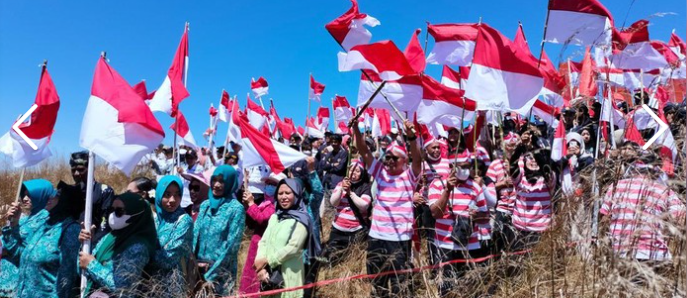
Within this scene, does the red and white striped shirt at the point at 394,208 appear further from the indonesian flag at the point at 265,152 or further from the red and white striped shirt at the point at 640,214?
the red and white striped shirt at the point at 640,214

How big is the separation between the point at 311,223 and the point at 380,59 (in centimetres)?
177

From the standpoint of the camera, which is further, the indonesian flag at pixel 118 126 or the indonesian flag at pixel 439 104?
the indonesian flag at pixel 439 104

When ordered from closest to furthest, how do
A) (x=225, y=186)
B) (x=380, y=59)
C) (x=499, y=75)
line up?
(x=499, y=75) → (x=225, y=186) → (x=380, y=59)

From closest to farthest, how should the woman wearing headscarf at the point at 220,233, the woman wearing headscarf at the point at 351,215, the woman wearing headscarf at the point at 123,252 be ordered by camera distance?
the woman wearing headscarf at the point at 123,252 < the woman wearing headscarf at the point at 220,233 < the woman wearing headscarf at the point at 351,215

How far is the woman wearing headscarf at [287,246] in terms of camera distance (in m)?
3.44

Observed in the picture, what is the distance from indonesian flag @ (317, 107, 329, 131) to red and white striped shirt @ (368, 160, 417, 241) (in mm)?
10376

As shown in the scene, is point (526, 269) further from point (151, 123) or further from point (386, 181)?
point (151, 123)

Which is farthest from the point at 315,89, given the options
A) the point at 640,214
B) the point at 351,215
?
the point at 640,214

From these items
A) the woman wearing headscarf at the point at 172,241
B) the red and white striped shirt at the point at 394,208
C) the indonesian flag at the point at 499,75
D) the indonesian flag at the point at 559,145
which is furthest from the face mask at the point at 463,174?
the woman wearing headscarf at the point at 172,241

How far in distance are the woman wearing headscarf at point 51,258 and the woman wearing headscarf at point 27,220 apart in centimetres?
6

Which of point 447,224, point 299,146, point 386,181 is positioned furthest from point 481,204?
point 299,146

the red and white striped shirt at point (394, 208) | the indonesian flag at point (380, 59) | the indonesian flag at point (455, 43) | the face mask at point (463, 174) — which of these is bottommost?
the red and white striped shirt at point (394, 208)

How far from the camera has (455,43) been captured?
5.32 m

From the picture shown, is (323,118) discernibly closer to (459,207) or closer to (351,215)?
(351,215)
